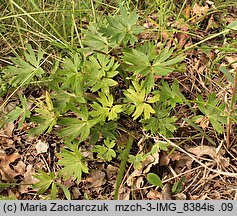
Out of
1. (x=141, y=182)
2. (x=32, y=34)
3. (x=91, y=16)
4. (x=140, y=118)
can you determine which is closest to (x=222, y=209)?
(x=141, y=182)

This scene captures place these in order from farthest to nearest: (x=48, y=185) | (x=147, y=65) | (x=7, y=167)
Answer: (x=7, y=167)
(x=48, y=185)
(x=147, y=65)

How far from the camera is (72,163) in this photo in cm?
184

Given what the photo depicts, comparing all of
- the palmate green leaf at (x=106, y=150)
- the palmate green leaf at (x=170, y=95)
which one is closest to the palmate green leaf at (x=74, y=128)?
the palmate green leaf at (x=106, y=150)

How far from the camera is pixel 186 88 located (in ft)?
6.83

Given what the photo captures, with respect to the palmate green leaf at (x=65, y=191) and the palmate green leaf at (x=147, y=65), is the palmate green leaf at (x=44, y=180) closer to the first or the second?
the palmate green leaf at (x=65, y=191)

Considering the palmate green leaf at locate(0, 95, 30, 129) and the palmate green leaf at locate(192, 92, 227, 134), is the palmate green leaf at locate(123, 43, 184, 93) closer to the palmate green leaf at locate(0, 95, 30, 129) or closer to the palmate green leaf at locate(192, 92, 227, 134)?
the palmate green leaf at locate(192, 92, 227, 134)

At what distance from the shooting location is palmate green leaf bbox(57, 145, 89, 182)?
182cm

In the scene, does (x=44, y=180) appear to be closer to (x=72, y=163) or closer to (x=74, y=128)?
(x=72, y=163)

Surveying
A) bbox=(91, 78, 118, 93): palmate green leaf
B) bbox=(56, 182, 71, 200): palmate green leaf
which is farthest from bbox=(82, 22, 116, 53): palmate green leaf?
bbox=(56, 182, 71, 200): palmate green leaf

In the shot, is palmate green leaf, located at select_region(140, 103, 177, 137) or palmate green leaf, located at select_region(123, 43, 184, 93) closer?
palmate green leaf, located at select_region(123, 43, 184, 93)

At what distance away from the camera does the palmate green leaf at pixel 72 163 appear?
1.82m

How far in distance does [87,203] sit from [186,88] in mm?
741

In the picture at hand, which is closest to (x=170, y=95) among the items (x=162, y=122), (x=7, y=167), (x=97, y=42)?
(x=162, y=122)

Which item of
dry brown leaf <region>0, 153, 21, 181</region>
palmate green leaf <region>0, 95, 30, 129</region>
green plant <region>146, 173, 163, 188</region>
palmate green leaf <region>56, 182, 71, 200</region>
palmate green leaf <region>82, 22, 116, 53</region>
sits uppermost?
palmate green leaf <region>82, 22, 116, 53</region>
